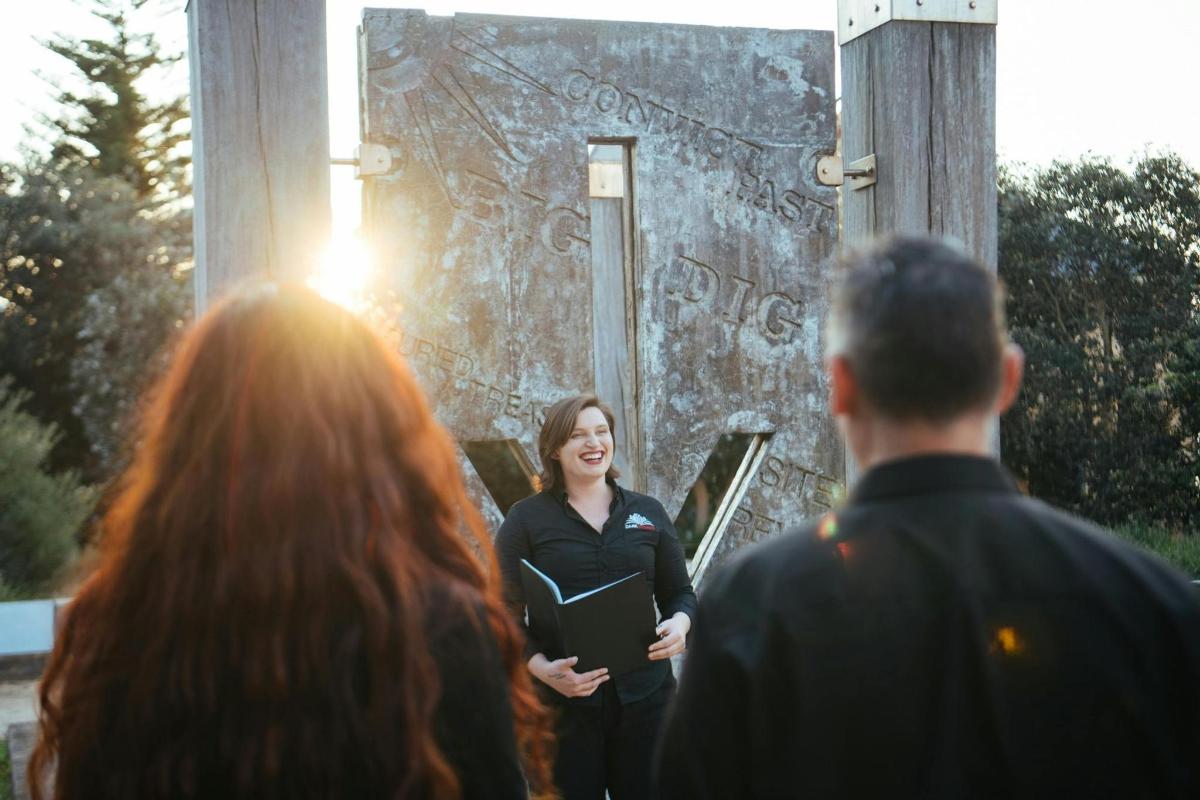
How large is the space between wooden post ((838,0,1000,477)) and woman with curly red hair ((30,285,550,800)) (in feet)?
7.48

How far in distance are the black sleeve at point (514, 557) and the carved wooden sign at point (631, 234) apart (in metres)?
1.13

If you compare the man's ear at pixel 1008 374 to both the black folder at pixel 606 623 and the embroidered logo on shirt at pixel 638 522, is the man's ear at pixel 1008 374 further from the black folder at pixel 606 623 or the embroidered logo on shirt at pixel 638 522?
the embroidered logo on shirt at pixel 638 522

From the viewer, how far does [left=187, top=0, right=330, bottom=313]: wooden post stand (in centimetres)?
282

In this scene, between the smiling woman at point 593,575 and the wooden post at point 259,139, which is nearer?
the wooden post at point 259,139

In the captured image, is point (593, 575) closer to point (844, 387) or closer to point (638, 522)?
point (638, 522)

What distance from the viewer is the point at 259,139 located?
2.85m

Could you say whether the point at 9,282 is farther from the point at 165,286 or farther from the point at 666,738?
the point at 666,738

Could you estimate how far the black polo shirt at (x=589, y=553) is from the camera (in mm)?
3643

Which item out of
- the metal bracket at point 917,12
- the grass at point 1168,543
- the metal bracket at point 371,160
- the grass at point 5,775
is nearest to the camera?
the metal bracket at point 917,12

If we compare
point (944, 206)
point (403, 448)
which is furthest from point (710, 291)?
point (403, 448)

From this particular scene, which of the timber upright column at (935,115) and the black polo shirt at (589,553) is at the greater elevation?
the timber upright column at (935,115)

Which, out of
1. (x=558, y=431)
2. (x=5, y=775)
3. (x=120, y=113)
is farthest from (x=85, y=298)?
(x=558, y=431)

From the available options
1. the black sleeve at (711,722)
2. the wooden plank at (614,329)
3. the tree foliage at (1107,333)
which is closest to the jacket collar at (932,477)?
the black sleeve at (711,722)

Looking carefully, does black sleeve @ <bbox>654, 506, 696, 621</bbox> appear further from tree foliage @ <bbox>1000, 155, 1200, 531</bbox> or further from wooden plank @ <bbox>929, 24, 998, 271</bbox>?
tree foliage @ <bbox>1000, 155, 1200, 531</bbox>
